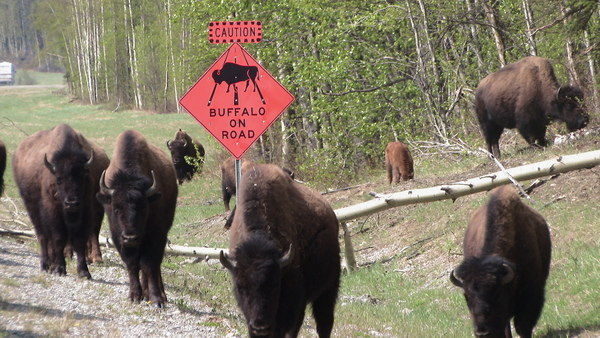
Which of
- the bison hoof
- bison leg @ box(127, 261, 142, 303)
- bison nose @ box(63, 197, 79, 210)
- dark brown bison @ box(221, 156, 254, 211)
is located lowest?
dark brown bison @ box(221, 156, 254, 211)

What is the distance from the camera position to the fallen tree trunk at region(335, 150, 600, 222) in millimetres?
9211

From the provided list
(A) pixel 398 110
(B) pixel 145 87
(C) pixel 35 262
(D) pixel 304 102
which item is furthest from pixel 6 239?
(B) pixel 145 87

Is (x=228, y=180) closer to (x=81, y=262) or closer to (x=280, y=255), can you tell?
(x=81, y=262)

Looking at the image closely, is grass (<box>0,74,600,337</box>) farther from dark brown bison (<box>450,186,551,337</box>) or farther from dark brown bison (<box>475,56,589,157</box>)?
dark brown bison (<box>475,56,589,157</box>)

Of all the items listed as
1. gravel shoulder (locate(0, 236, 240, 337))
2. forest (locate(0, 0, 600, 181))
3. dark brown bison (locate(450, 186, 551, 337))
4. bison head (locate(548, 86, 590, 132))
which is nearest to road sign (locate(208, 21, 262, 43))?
gravel shoulder (locate(0, 236, 240, 337))

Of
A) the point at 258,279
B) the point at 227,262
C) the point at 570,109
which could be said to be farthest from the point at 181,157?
the point at 258,279

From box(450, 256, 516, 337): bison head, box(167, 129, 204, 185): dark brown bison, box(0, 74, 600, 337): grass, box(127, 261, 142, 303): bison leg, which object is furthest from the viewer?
box(167, 129, 204, 185): dark brown bison

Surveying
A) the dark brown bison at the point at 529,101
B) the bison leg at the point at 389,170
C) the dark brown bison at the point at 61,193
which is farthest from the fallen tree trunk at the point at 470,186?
the dark brown bison at the point at 529,101

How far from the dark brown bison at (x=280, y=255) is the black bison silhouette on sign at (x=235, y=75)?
3616mm

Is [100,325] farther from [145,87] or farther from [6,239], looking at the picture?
[145,87]

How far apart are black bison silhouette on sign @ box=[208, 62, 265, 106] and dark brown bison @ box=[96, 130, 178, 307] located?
4.73ft

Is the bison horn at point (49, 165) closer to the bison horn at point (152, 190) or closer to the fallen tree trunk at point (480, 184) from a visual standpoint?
the bison horn at point (152, 190)

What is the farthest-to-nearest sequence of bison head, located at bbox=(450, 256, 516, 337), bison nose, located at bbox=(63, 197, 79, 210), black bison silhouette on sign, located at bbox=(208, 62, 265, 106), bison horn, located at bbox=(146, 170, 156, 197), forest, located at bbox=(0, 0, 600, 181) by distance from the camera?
forest, located at bbox=(0, 0, 600, 181) → black bison silhouette on sign, located at bbox=(208, 62, 265, 106) → bison nose, located at bbox=(63, 197, 79, 210) → bison horn, located at bbox=(146, 170, 156, 197) → bison head, located at bbox=(450, 256, 516, 337)

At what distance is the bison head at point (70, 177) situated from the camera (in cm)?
1010
